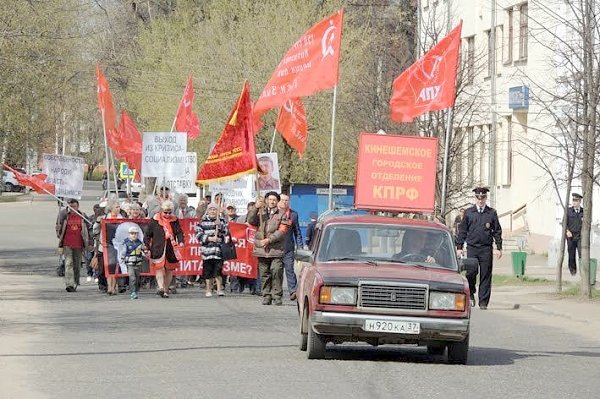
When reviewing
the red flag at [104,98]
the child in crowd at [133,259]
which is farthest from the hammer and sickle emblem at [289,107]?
the child in crowd at [133,259]

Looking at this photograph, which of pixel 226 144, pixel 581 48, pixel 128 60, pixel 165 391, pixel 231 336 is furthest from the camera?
pixel 128 60

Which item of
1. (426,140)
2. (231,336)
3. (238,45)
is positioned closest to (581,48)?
(426,140)

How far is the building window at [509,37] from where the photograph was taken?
48.8 m

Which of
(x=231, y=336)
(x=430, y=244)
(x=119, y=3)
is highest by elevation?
(x=119, y=3)

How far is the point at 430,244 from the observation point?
52.7 feet

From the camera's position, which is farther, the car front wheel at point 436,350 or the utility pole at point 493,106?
the utility pole at point 493,106

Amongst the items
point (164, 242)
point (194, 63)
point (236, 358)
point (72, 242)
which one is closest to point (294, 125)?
point (72, 242)

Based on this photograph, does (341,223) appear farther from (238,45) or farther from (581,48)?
(238,45)

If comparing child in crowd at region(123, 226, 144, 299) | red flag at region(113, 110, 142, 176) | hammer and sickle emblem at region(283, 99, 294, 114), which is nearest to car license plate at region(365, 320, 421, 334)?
child in crowd at region(123, 226, 144, 299)

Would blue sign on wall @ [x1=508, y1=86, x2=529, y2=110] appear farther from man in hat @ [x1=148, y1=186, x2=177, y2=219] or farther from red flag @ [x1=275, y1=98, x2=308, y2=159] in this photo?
man in hat @ [x1=148, y1=186, x2=177, y2=219]

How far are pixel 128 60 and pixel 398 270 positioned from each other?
5201cm

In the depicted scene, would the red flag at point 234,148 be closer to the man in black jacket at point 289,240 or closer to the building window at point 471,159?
the man in black jacket at point 289,240

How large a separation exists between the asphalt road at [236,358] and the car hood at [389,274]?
2.70ft

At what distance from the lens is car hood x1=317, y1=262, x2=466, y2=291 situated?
14961 millimetres
